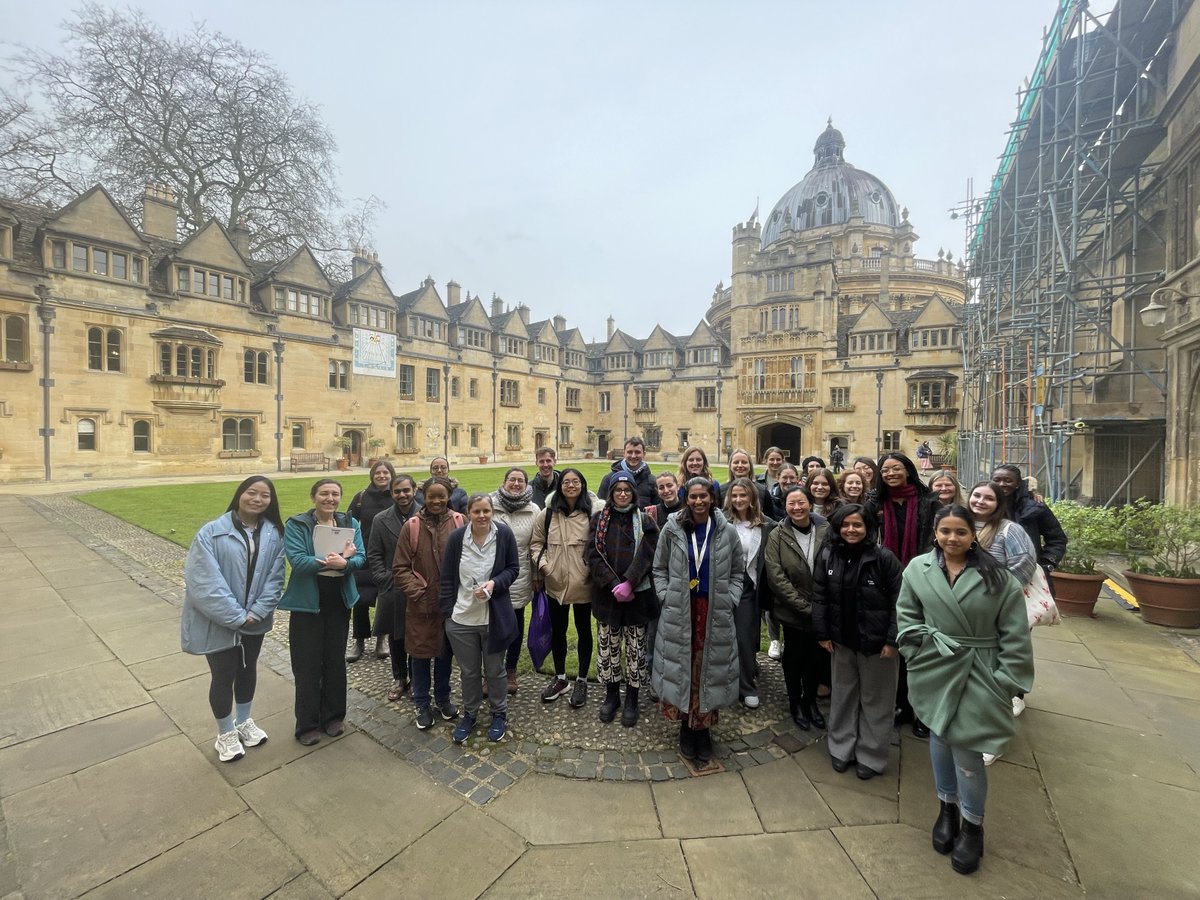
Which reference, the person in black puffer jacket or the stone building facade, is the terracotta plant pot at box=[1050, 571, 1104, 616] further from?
the stone building facade

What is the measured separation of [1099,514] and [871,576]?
592cm

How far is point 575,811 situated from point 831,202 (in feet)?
187

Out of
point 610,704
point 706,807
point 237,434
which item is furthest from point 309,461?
point 706,807

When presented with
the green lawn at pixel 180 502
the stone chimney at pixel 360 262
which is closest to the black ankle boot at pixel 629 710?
the green lawn at pixel 180 502

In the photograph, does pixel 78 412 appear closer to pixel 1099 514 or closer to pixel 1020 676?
pixel 1020 676


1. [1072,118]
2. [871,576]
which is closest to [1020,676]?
[871,576]

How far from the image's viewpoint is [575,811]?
3.08 metres

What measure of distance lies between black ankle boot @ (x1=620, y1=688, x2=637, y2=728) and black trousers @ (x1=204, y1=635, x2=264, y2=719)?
2.74 meters

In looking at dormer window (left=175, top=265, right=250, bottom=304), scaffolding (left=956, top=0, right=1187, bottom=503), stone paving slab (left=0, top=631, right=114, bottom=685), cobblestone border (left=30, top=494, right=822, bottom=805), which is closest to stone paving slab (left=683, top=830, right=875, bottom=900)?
cobblestone border (left=30, top=494, right=822, bottom=805)

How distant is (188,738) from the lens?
3.79m

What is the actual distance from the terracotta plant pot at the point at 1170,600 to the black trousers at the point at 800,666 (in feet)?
17.0

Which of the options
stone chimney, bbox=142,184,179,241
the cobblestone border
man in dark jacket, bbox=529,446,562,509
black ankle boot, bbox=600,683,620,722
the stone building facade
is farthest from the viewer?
stone chimney, bbox=142,184,179,241

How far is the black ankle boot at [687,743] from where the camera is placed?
11.9 ft

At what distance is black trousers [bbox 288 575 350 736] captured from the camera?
3.74m
